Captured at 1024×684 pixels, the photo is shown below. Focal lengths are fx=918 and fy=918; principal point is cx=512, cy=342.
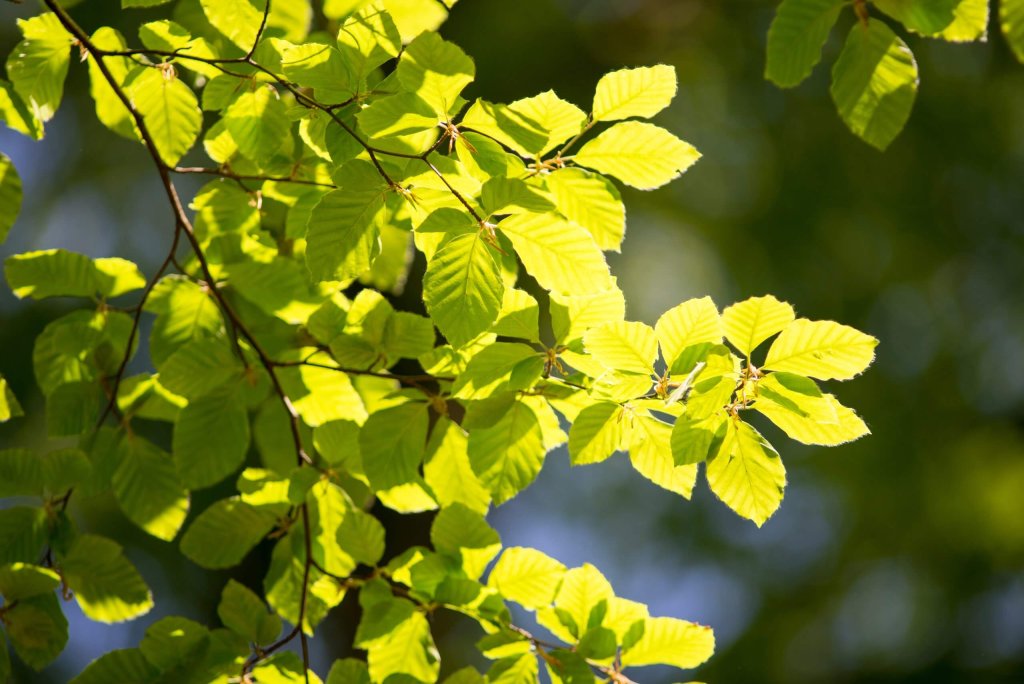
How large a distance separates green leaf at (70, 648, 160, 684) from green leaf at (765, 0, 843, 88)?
1080 millimetres

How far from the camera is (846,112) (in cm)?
102

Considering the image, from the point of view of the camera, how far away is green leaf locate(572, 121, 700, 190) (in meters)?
1.11

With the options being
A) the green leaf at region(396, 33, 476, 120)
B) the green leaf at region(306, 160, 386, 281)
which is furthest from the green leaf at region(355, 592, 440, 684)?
the green leaf at region(396, 33, 476, 120)

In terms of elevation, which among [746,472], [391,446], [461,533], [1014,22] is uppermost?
[1014,22]

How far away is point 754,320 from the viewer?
97 centimetres

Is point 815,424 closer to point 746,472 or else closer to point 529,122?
point 746,472

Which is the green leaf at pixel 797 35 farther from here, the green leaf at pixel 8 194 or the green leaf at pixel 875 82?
the green leaf at pixel 8 194

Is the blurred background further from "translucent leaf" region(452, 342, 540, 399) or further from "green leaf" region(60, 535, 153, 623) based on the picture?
"translucent leaf" region(452, 342, 540, 399)

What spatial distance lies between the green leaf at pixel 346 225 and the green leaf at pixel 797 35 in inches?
18.1

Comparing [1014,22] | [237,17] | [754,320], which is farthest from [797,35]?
[237,17]

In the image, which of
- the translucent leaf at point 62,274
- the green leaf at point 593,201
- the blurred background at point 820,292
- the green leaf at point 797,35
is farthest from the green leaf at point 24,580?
the blurred background at point 820,292

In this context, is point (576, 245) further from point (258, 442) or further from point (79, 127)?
point (79, 127)

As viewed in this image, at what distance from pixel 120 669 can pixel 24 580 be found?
18cm

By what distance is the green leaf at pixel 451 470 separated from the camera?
4.21 feet
